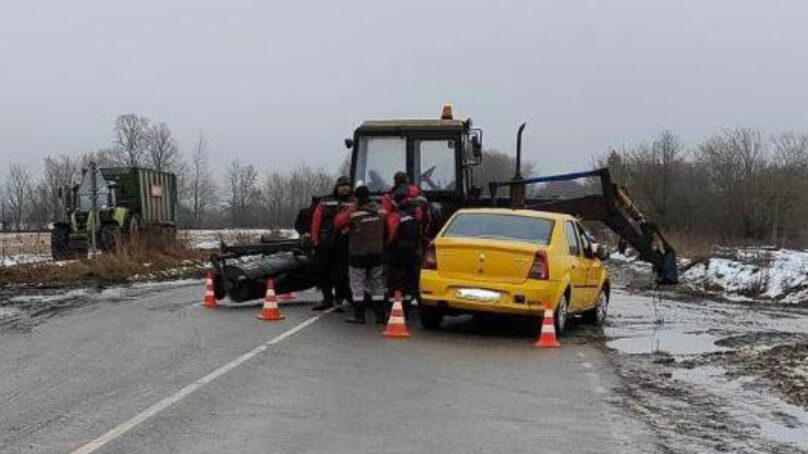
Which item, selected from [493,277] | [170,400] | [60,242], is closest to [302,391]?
[170,400]

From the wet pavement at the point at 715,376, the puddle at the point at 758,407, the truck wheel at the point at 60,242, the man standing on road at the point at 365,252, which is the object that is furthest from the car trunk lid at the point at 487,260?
the truck wheel at the point at 60,242

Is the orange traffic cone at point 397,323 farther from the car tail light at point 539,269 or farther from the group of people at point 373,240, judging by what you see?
the car tail light at point 539,269

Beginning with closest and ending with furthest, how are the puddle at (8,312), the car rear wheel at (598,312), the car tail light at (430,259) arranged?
the car tail light at (430,259) < the car rear wheel at (598,312) < the puddle at (8,312)

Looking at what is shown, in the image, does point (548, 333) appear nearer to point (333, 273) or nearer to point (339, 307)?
point (333, 273)

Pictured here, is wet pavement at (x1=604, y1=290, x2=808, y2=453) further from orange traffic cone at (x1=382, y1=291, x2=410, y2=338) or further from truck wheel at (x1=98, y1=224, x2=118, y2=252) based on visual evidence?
truck wheel at (x1=98, y1=224, x2=118, y2=252)

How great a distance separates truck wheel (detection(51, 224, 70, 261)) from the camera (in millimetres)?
32375

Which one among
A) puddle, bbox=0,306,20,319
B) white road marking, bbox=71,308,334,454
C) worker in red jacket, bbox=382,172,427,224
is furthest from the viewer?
puddle, bbox=0,306,20,319

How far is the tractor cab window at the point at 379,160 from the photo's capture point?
1603 centimetres

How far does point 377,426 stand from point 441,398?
1259 millimetres

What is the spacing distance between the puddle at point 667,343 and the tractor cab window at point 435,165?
4293 millimetres

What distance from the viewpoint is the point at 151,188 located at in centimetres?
3772

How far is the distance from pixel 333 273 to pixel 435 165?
2716 millimetres

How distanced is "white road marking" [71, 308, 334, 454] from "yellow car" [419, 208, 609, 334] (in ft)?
6.79

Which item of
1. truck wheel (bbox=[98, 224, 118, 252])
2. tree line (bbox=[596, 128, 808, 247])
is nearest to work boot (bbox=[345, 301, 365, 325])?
truck wheel (bbox=[98, 224, 118, 252])
